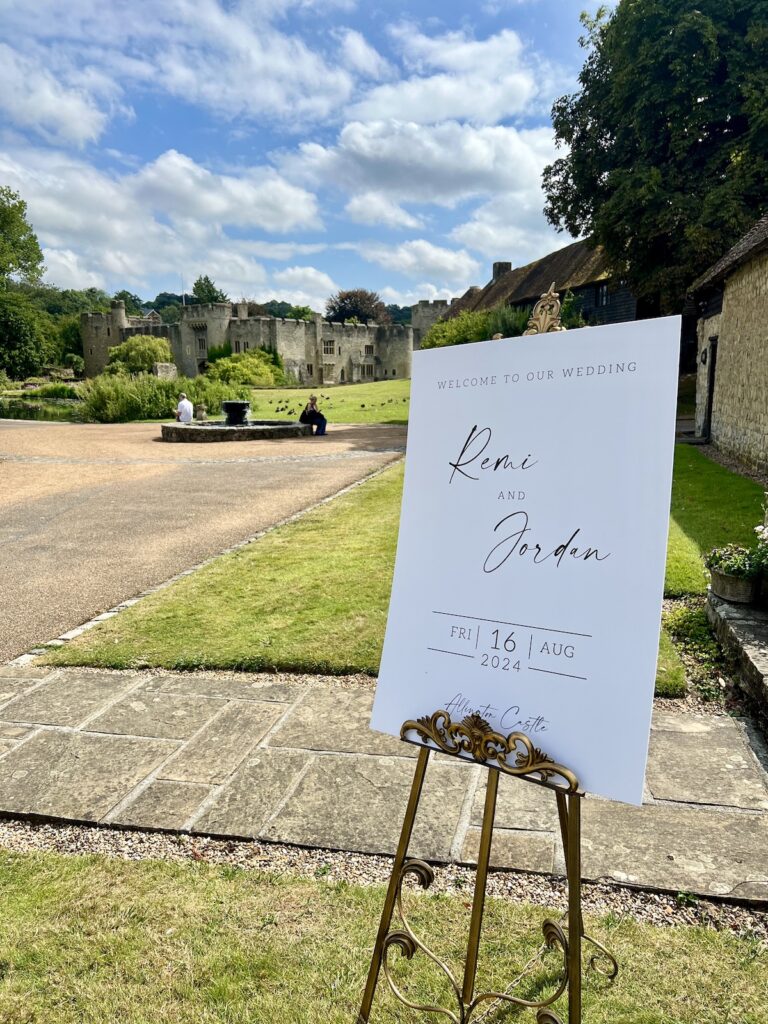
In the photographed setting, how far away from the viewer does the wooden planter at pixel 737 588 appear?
4.50 meters

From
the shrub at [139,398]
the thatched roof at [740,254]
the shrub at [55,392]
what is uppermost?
the thatched roof at [740,254]

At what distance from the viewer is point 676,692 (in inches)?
151

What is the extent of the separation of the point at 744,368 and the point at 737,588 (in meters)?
9.36

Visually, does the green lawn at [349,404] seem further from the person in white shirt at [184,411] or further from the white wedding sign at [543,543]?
the white wedding sign at [543,543]

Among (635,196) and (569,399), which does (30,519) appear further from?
(635,196)

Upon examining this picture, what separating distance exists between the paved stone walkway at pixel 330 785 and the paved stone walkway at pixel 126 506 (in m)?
1.62

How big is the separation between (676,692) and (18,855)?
3402mm

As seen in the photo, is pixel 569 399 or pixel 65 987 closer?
pixel 569 399

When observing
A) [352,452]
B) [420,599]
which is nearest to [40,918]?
[420,599]

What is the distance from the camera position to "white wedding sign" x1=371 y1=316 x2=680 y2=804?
153 cm

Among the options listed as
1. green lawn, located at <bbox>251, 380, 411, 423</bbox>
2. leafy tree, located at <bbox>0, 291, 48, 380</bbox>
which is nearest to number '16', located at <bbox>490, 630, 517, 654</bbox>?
green lawn, located at <bbox>251, 380, 411, 423</bbox>

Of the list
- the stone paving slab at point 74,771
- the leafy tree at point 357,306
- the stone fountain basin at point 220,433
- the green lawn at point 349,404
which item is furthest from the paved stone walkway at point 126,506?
the leafy tree at point 357,306

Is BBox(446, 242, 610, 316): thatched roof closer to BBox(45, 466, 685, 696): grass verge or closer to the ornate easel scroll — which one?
BBox(45, 466, 685, 696): grass verge

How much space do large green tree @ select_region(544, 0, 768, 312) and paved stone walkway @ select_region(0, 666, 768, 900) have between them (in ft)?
58.8
